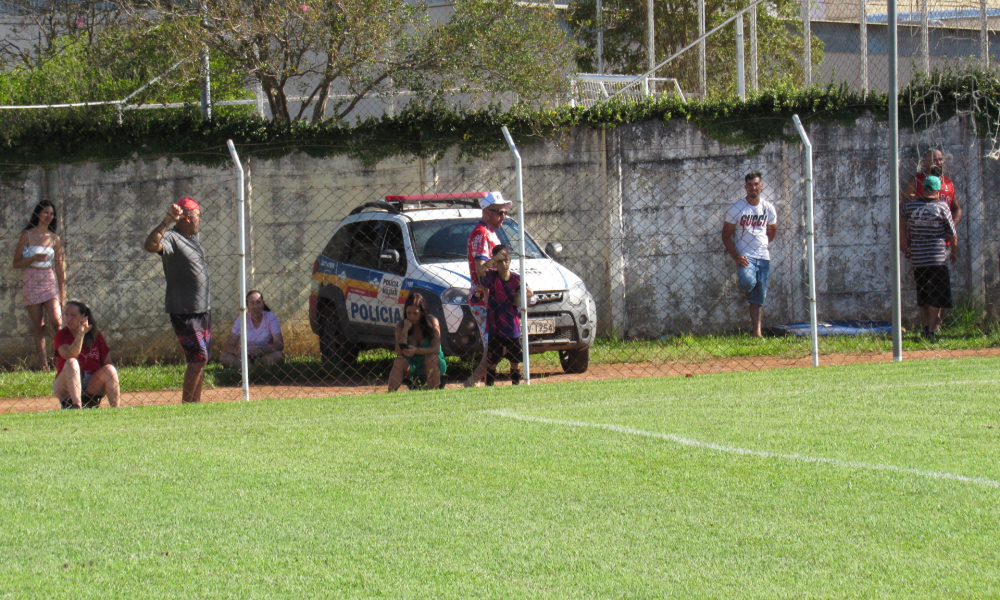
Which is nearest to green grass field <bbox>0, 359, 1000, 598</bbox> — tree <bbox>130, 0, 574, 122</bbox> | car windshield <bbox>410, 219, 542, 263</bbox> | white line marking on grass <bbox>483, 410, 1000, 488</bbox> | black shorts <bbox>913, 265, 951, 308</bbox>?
white line marking on grass <bbox>483, 410, 1000, 488</bbox>

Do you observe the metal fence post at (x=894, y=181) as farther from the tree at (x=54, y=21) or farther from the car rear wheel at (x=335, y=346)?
the tree at (x=54, y=21)

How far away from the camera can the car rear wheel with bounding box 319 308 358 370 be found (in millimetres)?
11156

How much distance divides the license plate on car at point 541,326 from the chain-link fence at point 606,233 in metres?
1.34

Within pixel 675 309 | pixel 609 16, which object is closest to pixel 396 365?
pixel 675 309

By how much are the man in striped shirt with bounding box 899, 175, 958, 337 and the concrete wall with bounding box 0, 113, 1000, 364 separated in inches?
29.2

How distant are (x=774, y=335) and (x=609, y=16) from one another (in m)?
13.3

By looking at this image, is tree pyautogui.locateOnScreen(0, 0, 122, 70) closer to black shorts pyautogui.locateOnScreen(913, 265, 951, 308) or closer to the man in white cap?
the man in white cap

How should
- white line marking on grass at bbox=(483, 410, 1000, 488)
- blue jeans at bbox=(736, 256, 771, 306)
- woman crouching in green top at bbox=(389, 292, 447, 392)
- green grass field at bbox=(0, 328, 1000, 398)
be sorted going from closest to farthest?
white line marking on grass at bbox=(483, 410, 1000, 488)
woman crouching in green top at bbox=(389, 292, 447, 392)
green grass field at bbox=(0, 328, 1000, 398)
blue jeans at bbox=(736, 256, 771, 306)

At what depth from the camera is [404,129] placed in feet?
40.5

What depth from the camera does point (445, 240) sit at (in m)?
10.8

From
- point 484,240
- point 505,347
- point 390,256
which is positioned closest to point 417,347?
point 505,347

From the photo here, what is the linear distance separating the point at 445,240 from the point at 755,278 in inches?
145

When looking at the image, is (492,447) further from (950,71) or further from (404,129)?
(950,71)

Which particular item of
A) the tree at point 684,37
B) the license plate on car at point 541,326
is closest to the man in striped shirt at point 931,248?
the license plate on car at point 541,326
